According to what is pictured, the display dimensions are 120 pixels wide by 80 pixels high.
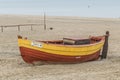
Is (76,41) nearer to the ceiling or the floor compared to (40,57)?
nearer to the ceiling

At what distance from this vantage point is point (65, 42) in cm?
1608

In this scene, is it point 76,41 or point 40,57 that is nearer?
point 40,57

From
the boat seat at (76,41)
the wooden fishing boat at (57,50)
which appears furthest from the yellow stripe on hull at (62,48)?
the boat seat at (76,41)

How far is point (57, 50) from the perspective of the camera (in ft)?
47.9

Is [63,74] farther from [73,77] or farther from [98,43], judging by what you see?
[98,43]

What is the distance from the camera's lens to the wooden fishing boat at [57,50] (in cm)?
1442

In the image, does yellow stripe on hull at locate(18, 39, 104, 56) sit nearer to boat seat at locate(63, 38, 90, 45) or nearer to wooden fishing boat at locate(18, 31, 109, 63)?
wooden fishing boat at locate(18, 31, 109, 63)

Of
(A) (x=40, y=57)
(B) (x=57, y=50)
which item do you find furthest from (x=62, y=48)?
(A) (x=40, y=57)

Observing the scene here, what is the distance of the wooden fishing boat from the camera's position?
1442cm

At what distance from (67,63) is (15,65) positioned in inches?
87.9

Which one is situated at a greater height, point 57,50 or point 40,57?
point 57,50

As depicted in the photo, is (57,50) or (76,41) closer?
(57,50)

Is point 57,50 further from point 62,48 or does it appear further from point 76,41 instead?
point 76,41

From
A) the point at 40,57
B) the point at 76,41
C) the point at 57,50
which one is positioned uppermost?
the point at 76,41
